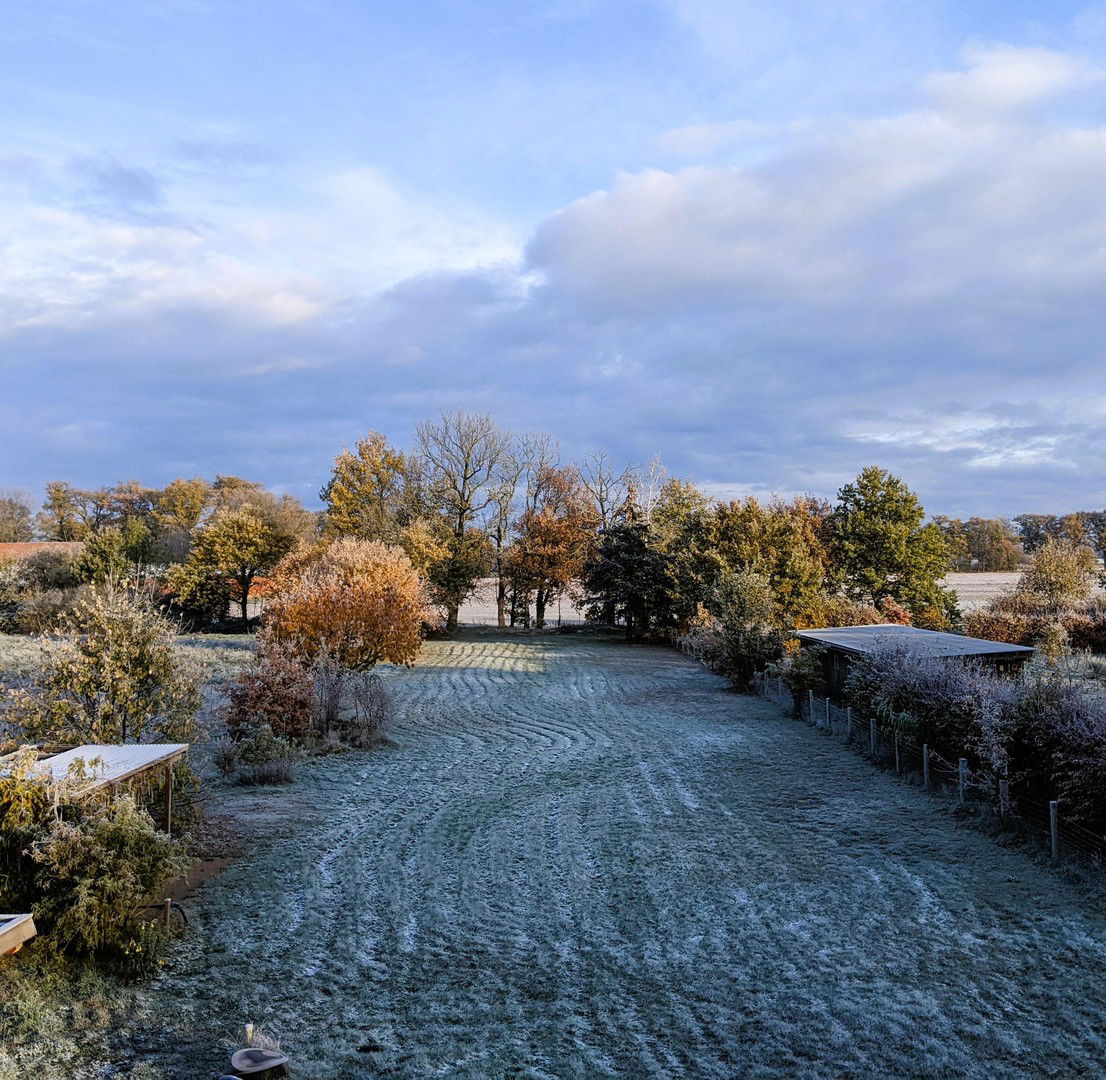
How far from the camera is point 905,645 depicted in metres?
17.5

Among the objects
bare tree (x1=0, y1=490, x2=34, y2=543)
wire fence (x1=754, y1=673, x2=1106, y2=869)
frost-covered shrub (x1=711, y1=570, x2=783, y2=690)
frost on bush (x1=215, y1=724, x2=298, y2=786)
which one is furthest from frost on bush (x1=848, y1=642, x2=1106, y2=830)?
bare tree (x1=0, y1=490, x2=34, y2=543)

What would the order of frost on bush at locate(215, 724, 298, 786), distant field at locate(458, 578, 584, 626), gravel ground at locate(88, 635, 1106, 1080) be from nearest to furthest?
gravel ground at locate(88, 635, 1106, 1080)
frost on bush at locate(215, 724, 298, 786)
distant field at locate(458, 578, 584, 626)

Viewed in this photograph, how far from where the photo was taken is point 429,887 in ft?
27.8

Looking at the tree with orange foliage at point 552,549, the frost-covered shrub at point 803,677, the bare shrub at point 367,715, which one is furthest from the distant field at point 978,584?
the bare shrub at point 367,715

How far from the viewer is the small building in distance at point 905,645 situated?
56.3ft

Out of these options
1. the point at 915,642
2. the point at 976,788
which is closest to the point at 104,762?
the point at 976,788

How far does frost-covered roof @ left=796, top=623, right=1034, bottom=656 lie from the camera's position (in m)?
17.2

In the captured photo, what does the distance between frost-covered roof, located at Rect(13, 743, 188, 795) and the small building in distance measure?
13.8 meters

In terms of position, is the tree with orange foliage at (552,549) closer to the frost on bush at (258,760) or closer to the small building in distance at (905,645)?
the small building in distance at (905,645)

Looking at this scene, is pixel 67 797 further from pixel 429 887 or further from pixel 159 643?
pixel 159 643

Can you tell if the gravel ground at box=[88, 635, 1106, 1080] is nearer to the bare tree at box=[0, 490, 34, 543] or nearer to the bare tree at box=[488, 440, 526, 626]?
the bare tree at box=[488, 440, 526, 626]

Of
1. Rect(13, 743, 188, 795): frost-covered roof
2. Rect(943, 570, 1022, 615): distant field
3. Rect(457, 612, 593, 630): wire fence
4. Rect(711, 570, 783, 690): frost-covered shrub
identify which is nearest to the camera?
Rect(13, 743, 188, 795): frost-covered roof

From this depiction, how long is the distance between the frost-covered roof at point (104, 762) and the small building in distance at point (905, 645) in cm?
→ 1375

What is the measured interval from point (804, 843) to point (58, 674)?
10.0 m
